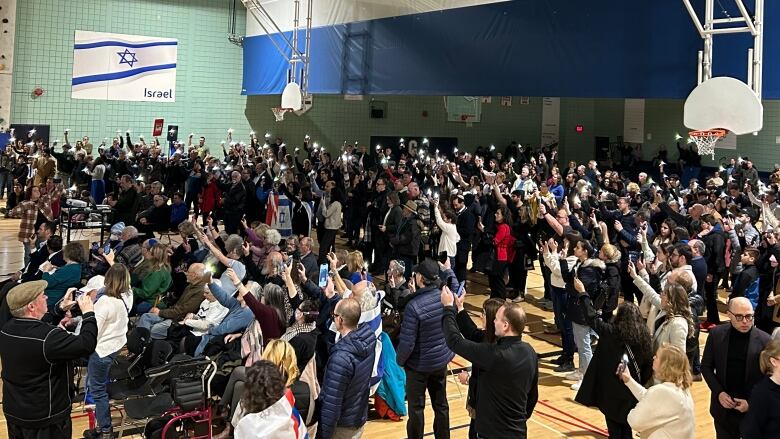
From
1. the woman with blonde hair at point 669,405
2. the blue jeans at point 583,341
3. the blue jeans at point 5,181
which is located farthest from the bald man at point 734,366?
the blue jeans at point 5,181

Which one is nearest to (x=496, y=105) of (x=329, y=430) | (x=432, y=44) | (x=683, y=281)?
(x=432, y=44)

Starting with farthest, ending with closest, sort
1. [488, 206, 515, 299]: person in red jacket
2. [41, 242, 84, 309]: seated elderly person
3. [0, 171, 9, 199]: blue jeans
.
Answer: [0, 171, 9, 199]: blue jeans
[488, 206, 515, 299]: person in red jacket
[41, 242, 84, 309]: seated elderly person

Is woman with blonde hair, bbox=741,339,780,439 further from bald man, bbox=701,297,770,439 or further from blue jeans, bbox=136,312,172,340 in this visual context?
blue jeans, bbox=136,312,172,340

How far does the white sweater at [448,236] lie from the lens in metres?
9.62

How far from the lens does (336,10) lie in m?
16.3

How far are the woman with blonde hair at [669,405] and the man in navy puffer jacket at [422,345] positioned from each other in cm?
156

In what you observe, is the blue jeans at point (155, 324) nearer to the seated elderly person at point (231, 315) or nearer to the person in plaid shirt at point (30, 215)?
the seated elderly person at point (231, 315)

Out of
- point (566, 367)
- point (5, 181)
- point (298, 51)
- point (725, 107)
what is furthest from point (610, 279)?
point (5, 181)

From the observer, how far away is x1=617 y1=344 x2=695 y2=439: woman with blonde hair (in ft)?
12.5

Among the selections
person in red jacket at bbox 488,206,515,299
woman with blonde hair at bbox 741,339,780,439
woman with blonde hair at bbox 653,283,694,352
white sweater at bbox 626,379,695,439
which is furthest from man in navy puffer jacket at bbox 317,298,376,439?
person in red jacket at bbox 488,206,515,299

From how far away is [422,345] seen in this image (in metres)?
5.09

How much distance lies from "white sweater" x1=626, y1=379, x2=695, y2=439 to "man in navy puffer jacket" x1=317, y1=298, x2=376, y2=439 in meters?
1.51

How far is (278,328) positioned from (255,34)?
55.1 ft

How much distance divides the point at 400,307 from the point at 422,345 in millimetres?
968
